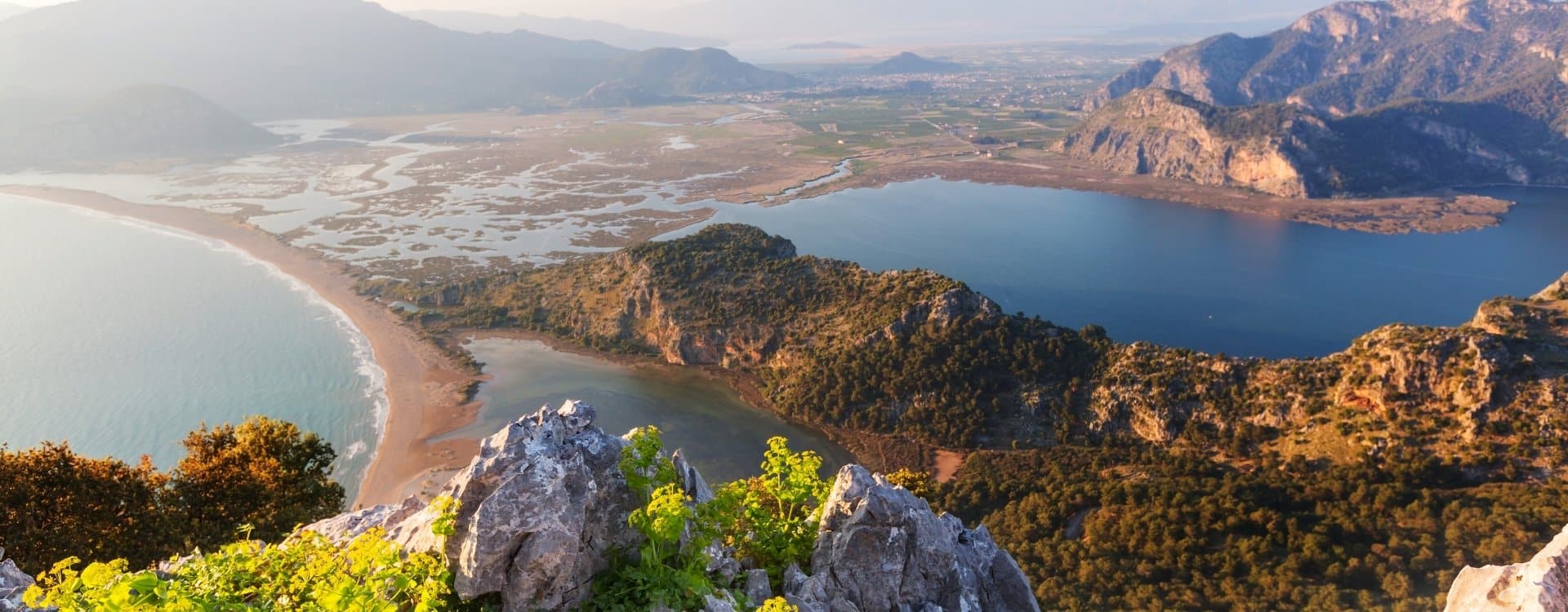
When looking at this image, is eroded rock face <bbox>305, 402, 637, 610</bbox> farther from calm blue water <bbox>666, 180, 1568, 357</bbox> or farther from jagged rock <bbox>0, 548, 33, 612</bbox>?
calm blue water <bbox>666, 180, 1568, 357</bbox>

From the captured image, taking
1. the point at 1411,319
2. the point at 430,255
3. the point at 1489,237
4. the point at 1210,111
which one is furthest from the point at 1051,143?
the point at 430,255

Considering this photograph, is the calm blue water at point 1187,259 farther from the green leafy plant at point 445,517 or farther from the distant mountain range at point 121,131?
the distant mountain range at point 121,131

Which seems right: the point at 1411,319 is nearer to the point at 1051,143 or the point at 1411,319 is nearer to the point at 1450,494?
the point at 1450,494

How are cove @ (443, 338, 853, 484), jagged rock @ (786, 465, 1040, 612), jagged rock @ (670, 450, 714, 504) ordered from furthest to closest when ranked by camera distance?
cove @ (443, 338, 853, 484) → jagged rock @ (786, 465, 1040, 612) → jagged rock @ (670, 450, 714, 504)

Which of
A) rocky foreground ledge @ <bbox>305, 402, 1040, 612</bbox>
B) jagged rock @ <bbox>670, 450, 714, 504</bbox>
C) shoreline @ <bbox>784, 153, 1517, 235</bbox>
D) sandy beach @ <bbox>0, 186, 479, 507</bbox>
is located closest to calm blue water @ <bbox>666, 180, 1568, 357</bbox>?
shoreline @ <bbox>784, 153, 1517, 235</bbox>

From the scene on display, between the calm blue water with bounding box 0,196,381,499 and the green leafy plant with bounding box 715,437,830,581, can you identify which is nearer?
Result: the green leafy plant with bounding box 715,437,830,581

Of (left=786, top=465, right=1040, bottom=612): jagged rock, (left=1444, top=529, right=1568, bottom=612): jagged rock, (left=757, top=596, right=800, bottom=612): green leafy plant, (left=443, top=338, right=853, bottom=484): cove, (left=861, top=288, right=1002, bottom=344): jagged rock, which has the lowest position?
(left=443, top=338, right=853, bottom=484): cove
